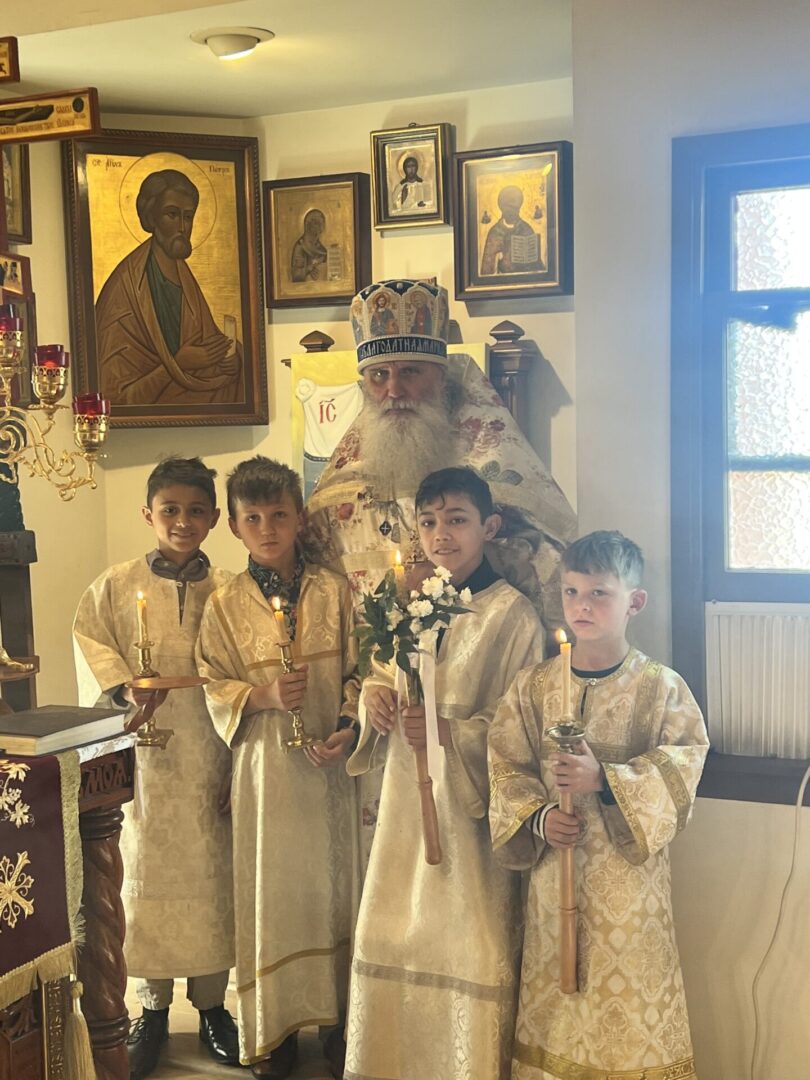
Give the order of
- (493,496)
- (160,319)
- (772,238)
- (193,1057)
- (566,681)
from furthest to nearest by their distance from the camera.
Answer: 1. (160,319)
2. (193,1057)
3. (493,496)
4. (772,238)
5. (566,681)

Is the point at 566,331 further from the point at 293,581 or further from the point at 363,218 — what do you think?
the point at 293,581

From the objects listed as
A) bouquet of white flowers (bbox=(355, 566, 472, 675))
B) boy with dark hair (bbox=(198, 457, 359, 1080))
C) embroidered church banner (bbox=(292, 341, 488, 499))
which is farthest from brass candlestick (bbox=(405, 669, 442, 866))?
embroidered church banner (bbox=(292, 341, 488, 499))

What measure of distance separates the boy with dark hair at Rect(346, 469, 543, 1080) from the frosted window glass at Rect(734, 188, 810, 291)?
0.92 m

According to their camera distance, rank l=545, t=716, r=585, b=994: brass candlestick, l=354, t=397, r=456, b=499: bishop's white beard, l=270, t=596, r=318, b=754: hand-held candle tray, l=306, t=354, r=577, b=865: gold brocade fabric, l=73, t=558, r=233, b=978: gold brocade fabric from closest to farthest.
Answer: l=545, t=716, r=585, b=994: brass candlestick < l=270, t=596, r=318, b=754: hand-held candle tray < l=306, t=354, r=577, b=865: gold brocade fabric < l=354, t=397, r=456, b=499: bishop's white beard < l=73, t=558, r=233, b=978: gold brocade fabric

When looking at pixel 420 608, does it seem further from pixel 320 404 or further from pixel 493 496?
pixel 320 404

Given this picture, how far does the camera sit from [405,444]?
12.4 feet

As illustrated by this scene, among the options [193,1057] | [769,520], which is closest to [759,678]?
[769,520]

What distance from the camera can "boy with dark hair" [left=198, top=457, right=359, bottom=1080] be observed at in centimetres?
372

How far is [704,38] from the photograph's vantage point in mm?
3402

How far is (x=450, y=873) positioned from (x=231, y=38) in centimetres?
311

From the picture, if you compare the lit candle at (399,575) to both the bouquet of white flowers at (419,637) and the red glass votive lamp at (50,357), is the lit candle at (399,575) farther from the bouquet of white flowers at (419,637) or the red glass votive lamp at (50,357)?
the red glass votive lamp at (50,357)

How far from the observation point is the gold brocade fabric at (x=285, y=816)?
12.2 feet

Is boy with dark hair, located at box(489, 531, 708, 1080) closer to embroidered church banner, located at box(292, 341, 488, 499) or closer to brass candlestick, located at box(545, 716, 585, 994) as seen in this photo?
brass candlestick, located at box(545, 716, 585, 994)

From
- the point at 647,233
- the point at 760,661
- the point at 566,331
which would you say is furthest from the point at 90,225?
the point at 760,661
